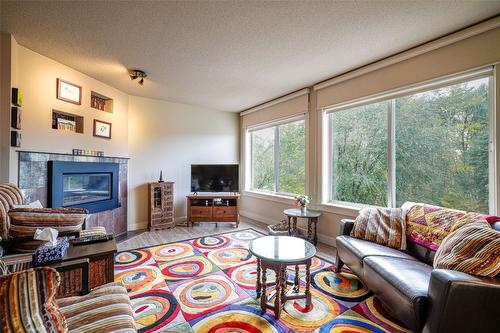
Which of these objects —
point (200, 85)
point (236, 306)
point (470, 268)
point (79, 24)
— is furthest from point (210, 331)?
point (200, 85)

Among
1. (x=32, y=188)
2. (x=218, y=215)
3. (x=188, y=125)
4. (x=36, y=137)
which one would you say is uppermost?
(x=188, y=125)

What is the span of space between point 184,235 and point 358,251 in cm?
276

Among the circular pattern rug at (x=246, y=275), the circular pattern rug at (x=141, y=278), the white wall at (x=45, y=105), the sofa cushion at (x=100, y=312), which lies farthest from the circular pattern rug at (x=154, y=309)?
the white wall at (x=45, y=105)

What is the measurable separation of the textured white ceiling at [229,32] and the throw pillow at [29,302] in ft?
6.53

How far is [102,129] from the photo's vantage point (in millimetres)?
3568

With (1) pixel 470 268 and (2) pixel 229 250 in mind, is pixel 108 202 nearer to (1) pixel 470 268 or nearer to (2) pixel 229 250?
(2) pixel 229 250

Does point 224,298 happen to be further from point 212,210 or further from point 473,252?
point 212,210

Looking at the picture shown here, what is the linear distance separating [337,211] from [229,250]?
65.1 inches

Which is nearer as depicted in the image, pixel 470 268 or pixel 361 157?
pixel 470 268

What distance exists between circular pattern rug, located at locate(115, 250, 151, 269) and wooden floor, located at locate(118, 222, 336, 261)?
218mm

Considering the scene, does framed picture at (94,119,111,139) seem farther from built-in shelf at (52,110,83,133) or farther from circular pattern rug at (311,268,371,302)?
circular pattern rug at (311,268,371,302)

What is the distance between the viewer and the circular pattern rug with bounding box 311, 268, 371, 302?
2.07 metres

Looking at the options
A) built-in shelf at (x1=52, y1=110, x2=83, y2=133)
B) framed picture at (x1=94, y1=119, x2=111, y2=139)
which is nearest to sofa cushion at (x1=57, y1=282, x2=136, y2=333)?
built-in shelf at (x1=52, y1=110, x2=83, y2=133)

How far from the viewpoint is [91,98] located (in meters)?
3.47
